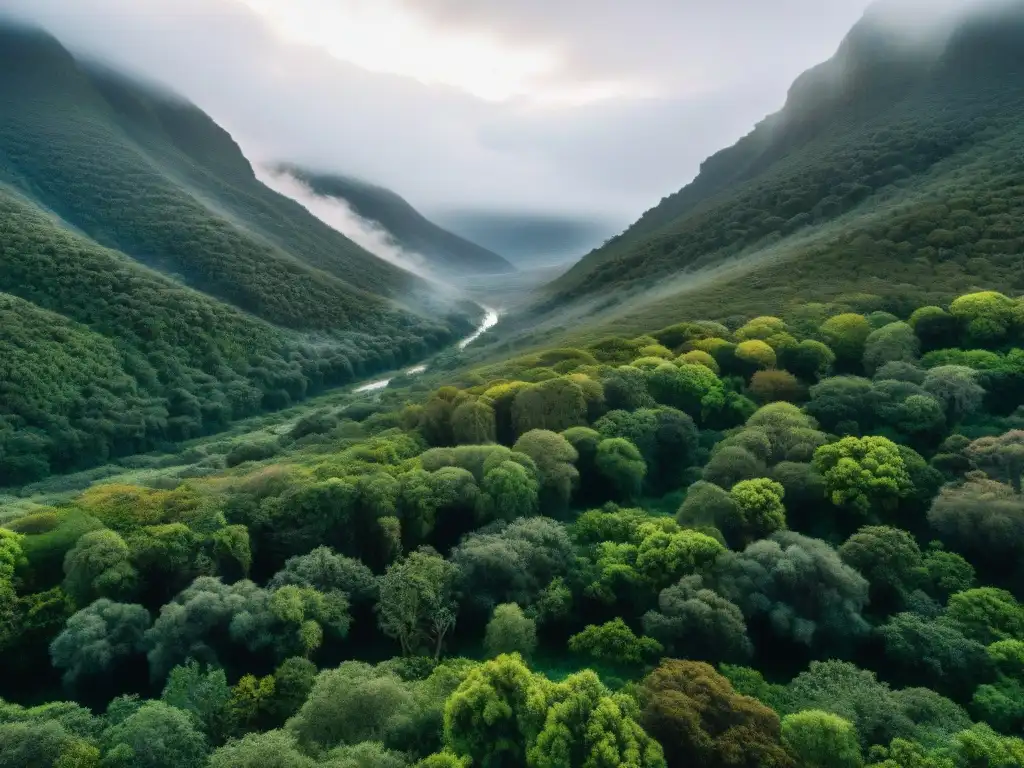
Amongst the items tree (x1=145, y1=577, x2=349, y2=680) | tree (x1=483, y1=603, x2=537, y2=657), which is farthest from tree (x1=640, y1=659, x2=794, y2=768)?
tree (x1=145, y1=577, x2=349, y2=680)

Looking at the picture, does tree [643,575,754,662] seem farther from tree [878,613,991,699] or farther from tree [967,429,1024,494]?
tree [967,429,1024,494]

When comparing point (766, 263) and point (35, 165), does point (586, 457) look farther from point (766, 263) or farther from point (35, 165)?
point (35, 165)

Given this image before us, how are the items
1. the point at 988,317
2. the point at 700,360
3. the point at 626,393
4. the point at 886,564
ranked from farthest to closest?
the point at 700,360 < the point at 988,317 < the point at 626,393 < the point at 886,564

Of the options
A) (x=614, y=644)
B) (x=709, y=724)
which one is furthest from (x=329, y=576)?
(x=709, y=724)

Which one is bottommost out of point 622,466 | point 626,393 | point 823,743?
point 823,743

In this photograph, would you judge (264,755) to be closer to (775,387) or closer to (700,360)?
(775,387)

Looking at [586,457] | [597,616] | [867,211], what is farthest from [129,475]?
[867,211]
